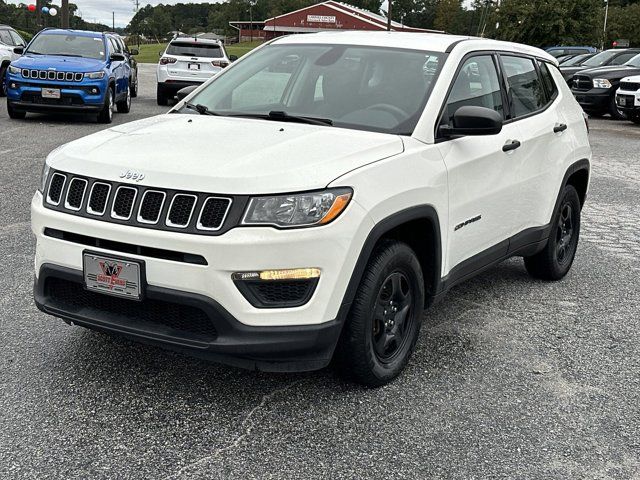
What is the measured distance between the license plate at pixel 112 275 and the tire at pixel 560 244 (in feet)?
11.0

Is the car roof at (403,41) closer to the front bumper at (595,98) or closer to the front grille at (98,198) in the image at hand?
the front grille at (98,198)

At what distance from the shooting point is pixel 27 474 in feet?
10.1

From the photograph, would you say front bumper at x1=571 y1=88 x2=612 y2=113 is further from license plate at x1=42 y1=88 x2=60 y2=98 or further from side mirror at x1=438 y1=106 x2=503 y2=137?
side mirror at x1=438 y1=106 x2=503 y2=137

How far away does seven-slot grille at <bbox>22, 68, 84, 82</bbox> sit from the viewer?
1406 centimetres

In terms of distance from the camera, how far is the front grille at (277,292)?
3344mm

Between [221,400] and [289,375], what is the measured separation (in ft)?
1.51

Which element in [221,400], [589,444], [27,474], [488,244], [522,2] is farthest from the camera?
[522,2]

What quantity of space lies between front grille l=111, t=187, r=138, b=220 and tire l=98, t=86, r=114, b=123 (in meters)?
11.9

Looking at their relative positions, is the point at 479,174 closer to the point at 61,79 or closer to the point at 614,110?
the point at 61,79

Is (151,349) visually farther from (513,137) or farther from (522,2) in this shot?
(522,2)

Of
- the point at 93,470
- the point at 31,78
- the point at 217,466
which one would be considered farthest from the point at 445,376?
the point at 31,78

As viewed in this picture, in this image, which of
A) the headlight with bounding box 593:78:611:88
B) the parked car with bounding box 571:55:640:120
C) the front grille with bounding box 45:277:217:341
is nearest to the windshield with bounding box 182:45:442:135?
the front grille with bounding box 45:277:217:341

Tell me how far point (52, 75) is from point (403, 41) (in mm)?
10751

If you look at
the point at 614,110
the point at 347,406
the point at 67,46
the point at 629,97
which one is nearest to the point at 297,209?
the point at 347,406
